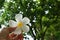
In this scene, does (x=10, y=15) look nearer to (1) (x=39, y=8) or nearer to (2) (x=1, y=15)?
(2) (x=1, y=15)

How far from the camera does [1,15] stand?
113 inches

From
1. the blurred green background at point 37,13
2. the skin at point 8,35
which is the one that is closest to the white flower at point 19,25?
the skin at point 8,35

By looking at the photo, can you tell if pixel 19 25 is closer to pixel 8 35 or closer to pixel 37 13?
pixel 8 35

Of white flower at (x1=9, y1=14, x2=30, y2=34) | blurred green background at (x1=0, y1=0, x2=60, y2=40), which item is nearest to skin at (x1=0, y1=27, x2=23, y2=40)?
white flower at (x1=9, y1=14, x2=30, y2=34)

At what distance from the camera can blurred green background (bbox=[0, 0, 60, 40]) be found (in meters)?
2.80

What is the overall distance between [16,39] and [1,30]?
0.06 meters

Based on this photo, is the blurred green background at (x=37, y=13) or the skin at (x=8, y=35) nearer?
the skin at (x=8, y=35)

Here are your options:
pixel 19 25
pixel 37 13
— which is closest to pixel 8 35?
pixel 19 25

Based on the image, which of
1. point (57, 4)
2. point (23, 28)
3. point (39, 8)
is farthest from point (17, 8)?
point (23, 28)

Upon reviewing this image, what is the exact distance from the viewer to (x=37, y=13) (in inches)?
115

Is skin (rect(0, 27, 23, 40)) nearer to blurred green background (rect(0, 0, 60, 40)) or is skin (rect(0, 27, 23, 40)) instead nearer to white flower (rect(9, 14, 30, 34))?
white flower (rect(9, 14, 30, 34))

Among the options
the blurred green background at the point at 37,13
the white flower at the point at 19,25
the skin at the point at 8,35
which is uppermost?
the blurred green background at the point at 37,13

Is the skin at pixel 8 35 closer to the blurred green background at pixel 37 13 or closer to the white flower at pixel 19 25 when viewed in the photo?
the white flower at pixel 19 25

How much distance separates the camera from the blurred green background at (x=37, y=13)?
2.80 metres
